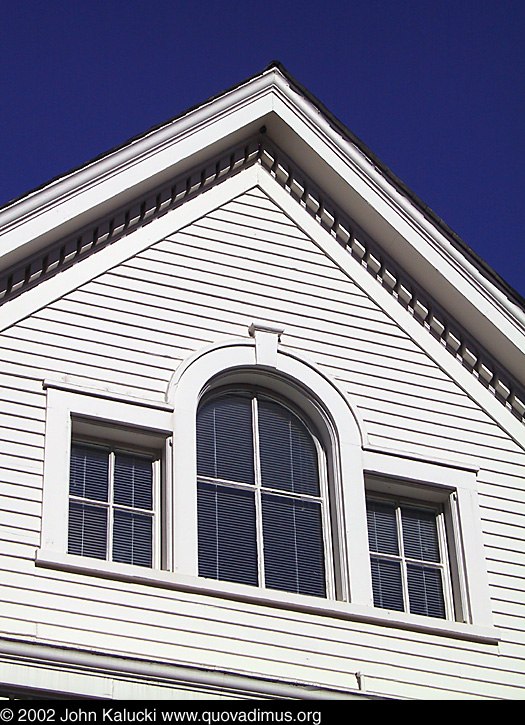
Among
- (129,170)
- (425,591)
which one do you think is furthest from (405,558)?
(129,170)

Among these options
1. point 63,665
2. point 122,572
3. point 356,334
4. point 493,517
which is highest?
point 356,334

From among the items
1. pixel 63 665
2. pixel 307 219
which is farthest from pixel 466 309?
pixel 63 665

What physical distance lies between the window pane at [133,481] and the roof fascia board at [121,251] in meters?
1.52

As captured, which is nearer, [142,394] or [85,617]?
[85,617]

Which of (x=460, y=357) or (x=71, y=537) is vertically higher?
(x=460, y=357)

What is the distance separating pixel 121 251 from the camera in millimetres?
12695

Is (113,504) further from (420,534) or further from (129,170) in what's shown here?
(129,170)

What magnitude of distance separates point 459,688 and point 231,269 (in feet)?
→ 14.3

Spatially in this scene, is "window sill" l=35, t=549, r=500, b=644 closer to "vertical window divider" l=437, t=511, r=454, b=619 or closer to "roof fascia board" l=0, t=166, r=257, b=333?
"vertical window divider" l=437, t=511, r=454, b=619

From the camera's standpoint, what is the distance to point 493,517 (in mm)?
12773

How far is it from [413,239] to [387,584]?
11.6 ft

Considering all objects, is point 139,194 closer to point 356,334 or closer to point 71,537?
point 356,334

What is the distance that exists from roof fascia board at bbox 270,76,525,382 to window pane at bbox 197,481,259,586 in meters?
3.18

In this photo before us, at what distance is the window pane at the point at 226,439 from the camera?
1201 centimetres
